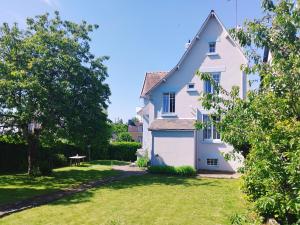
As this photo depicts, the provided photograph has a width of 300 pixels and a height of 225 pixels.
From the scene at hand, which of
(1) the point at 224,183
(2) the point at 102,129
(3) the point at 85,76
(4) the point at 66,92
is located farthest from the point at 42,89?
(1) the point at 224,183

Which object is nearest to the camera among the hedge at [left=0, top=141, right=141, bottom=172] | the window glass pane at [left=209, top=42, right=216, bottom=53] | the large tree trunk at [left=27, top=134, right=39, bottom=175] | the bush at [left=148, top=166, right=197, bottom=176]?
the large tree trunk at [left=27, top=134, right=39, bottom=175]

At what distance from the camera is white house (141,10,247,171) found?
91.4ft

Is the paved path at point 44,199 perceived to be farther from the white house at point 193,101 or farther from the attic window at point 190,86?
the attic window at point 190,86

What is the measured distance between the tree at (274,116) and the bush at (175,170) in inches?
614

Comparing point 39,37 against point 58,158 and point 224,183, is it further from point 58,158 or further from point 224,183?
point 224,183

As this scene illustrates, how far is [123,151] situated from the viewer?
44.4 meters

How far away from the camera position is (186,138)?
27719 mm

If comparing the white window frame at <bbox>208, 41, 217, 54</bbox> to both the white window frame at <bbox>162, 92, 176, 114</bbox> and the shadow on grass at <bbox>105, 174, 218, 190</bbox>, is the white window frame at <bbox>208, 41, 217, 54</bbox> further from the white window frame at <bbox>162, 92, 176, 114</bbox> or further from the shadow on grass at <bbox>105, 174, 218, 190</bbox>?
the shadow on grass at <bbox>105, 174, 218, 190</bbox>

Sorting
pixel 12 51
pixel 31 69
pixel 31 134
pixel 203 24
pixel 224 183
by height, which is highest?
pixel 203 24

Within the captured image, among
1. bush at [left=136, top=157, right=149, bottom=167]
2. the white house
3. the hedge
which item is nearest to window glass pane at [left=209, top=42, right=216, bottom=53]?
the white house


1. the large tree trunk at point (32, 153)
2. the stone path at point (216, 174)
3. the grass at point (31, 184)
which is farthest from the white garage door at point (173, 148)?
the large tree trunk at point (32, 153)

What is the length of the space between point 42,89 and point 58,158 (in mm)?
12712

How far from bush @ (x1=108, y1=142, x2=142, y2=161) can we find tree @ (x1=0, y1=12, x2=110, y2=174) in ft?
62.8

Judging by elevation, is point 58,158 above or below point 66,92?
below
